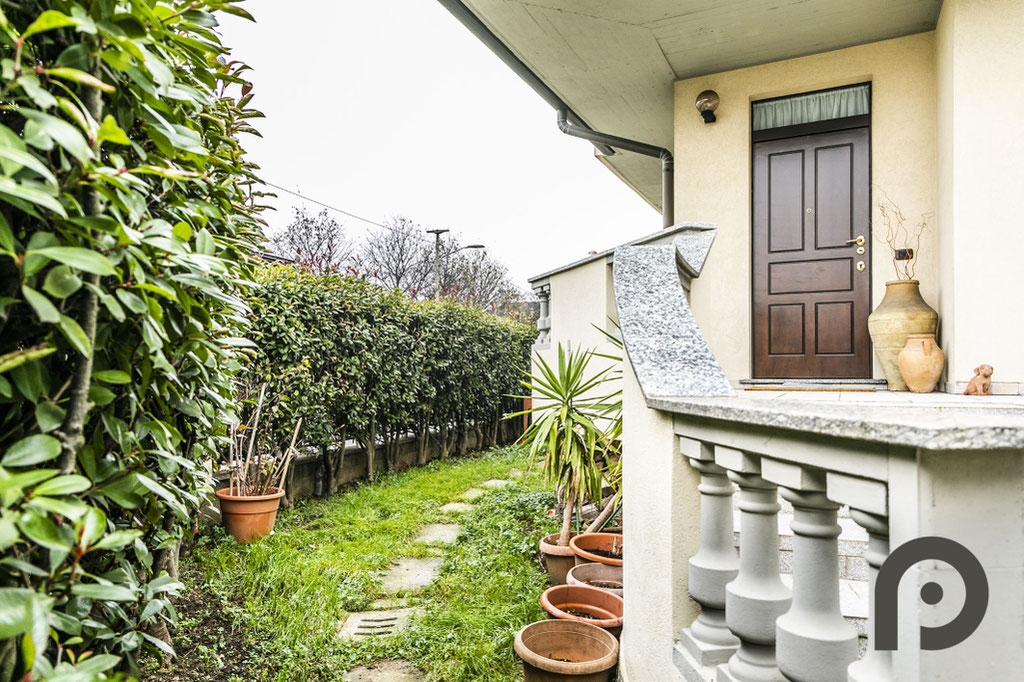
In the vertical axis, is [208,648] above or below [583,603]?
below

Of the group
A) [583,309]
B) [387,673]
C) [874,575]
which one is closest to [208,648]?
[387,673]

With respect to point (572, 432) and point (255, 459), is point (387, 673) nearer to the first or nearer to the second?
point (572, 432)

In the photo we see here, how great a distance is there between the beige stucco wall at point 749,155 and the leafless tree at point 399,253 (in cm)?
2107

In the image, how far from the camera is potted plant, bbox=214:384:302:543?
13.6 ft

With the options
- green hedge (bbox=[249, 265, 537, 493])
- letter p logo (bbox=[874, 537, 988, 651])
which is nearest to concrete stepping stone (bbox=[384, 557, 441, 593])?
green hedge (bbox=[249, 265, 537, 493])

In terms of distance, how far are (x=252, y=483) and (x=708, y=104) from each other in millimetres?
5091

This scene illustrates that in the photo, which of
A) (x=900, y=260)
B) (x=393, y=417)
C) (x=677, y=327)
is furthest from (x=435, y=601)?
(x=900, y=260)

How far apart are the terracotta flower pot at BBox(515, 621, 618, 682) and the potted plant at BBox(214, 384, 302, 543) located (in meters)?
2.39

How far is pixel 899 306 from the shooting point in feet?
14.2

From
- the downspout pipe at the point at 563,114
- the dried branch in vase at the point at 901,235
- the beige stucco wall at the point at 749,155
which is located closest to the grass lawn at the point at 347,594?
the beige stucco wall at the point at 749,155

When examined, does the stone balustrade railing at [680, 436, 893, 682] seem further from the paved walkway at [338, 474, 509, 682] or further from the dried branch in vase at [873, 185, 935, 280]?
the dried branch in vase at [873, 185, 935, 280]

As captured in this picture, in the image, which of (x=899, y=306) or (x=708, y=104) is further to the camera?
(x=708, y=104)

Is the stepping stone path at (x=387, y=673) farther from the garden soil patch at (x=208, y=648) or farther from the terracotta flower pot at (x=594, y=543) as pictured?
the terracotta flower pot at (x=594, y=543)

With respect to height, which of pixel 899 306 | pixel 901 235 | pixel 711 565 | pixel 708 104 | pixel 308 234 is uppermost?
pixel 308 234
